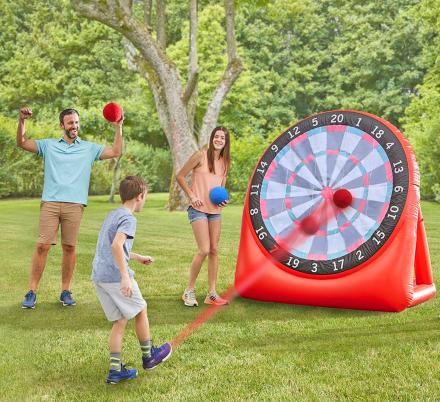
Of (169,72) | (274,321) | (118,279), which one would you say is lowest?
(274,321)

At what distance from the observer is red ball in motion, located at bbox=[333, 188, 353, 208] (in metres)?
6.25

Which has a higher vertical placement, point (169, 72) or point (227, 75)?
point (227, 75)

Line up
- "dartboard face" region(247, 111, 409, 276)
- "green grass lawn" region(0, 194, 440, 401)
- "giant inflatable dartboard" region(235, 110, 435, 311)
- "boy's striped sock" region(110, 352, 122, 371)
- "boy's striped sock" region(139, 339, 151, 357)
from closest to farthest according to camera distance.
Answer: "green grass lawn" region(0, 194, 440, 401)
"boy's striped sock" region(110, 352, 122, 371)
"boy's striped sock" region(139, 339, 151, 357)
"giant inflatable dartboard" region(235, 110, 435, 311)
"dartboard face" region(247, 111, 409, 276)

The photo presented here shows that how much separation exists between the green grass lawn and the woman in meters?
0.44

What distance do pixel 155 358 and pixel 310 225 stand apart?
2.65 m

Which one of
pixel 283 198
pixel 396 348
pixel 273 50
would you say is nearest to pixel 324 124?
pixel 283 198

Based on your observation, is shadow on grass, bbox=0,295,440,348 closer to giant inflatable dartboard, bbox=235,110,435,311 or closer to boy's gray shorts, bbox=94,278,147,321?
giant inflatable dartboard, bbox=235,110,435,311

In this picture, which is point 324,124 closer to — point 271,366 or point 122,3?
point 271,366

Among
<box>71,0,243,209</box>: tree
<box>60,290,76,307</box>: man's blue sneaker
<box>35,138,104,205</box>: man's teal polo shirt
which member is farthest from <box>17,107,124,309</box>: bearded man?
<box>71,0,243,209</box>: tree

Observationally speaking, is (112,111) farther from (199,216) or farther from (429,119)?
(429,119)

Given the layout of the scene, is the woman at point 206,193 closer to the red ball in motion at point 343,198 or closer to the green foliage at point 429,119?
the red ball in motion at point 343,198

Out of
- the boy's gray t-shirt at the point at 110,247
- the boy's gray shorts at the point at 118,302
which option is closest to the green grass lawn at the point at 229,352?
the boy's gray shorts at the point at 118,302

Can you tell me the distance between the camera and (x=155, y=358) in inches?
166

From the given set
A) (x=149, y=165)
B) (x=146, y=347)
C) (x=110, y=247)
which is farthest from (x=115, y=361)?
(x=149, y=165)
